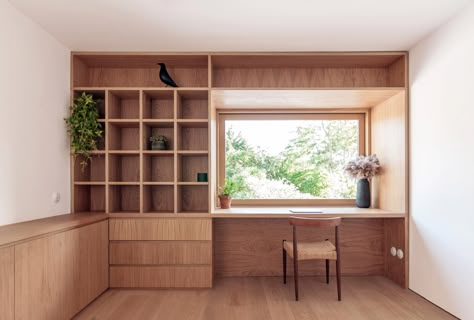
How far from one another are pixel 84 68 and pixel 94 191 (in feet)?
4.23

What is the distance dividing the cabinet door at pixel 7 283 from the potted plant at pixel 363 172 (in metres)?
3.01

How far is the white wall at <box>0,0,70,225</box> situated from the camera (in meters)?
2.27

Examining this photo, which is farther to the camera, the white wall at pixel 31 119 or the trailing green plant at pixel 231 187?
the trailing green plant at pixel 231 187

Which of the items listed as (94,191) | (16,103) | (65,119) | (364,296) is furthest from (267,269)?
(16,103)

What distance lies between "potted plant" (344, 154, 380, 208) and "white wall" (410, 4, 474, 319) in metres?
0.48

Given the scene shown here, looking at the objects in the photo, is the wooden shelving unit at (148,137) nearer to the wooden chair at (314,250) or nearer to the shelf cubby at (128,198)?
the shelf cubby at (128,198)

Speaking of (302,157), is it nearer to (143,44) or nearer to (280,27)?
(280,27)

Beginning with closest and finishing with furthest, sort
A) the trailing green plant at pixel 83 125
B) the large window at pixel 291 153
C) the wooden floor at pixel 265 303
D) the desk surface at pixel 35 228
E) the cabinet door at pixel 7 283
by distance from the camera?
the cabinet door at pixel 7 283
the desk surface at pixel 35 228
the wooden floor at pixel 265 303
the trailing green plant at pixel 83 125
the large window at pixel 291 153

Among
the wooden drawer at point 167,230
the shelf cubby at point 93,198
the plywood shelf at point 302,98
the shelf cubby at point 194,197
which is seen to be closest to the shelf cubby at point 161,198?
the shelf cubby at point 194,197

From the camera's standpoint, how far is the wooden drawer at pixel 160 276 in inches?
119

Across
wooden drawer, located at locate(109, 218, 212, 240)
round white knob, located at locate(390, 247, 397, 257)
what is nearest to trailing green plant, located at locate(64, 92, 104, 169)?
wooden drawer, located at locate(109, 218, 212, 240)

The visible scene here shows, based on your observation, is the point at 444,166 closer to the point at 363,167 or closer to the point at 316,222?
the point at 363,167

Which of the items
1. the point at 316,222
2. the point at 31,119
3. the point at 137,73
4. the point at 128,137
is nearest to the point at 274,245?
the point at 316,222

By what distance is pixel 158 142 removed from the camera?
3.19 m
